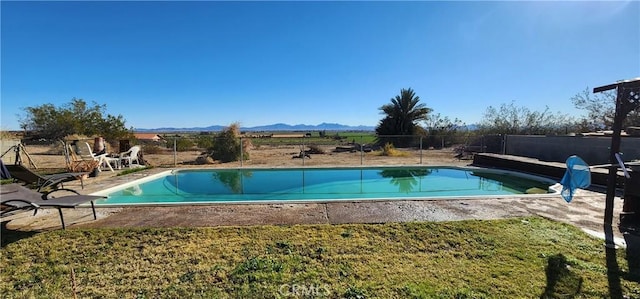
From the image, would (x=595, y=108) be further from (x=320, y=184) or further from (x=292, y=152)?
(x=292, y=152)

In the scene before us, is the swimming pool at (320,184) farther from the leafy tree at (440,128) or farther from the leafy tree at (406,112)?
the leafy tree at (406,112)

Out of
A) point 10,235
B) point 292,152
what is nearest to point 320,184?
point 10,235

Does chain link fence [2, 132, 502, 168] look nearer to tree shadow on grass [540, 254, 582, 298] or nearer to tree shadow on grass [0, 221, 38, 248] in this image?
tree shadow on grass [0, 221, 38, 248]

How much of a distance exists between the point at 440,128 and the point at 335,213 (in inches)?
770

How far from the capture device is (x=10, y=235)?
342 cm

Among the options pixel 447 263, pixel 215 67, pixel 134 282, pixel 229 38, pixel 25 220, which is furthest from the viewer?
pixel 215 67

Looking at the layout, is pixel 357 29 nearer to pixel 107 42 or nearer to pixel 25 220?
pixel 107 42

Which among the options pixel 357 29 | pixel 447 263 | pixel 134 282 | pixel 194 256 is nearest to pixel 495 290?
pixel 447 263

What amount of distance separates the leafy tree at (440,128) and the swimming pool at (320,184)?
33.0 feet

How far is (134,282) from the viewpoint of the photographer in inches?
95.7

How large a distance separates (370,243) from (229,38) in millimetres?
12656

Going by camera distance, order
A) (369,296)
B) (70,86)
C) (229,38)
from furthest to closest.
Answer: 1. (70,86)
2. (229,38)
3. (369,296)

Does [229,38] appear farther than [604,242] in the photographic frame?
Yes

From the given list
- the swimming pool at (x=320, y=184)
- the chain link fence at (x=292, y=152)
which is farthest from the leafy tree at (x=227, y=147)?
the swimming pool at (x=320, y=184)
